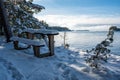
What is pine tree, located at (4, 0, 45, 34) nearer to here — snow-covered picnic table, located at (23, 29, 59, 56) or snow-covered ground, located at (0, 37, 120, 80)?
snow-covered picnic table, located at (23, 29, 59, 56)

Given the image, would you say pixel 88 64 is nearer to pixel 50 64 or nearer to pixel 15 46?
pixel 50 64

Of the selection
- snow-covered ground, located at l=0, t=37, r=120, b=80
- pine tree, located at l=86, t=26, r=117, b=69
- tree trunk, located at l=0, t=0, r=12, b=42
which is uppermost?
tree trunk, located at l=0, t=0, r=12, b=42

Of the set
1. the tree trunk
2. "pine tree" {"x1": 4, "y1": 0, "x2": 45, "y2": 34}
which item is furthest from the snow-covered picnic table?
"pine tree" {"x1": 4, "y1": 0, "x2": 45, "y2": 34}

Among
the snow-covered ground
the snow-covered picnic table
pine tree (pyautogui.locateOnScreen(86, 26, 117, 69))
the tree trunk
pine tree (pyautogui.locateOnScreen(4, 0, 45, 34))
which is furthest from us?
pine tree (pyautogui.locateOnScreen(4, 0, 45, 34))

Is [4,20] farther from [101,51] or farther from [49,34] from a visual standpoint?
[101,51]

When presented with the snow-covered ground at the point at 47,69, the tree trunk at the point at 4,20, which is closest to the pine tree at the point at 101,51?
the snow-covered ground at the point at 47,69

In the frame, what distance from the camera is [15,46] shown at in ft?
36.3

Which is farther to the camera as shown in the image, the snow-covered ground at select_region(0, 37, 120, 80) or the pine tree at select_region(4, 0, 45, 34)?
the pine tree at select_region(4, 0, 45, 34)

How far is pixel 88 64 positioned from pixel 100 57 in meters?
0.88

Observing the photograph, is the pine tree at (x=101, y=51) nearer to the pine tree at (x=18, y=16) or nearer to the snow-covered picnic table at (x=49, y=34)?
the snow-covered picnic table at (x=49, y=34)

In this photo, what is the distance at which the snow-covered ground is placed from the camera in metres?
7.56

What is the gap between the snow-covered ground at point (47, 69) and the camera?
298 inches

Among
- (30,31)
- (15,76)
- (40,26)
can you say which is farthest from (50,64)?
(40,26)

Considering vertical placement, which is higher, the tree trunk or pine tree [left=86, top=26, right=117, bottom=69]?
the tree trunk
